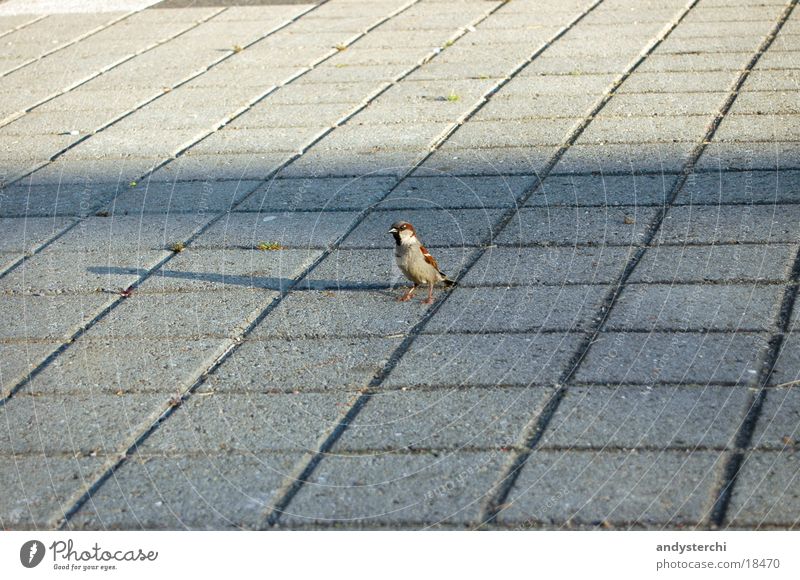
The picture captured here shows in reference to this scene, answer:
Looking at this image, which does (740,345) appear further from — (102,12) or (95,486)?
(102,12)

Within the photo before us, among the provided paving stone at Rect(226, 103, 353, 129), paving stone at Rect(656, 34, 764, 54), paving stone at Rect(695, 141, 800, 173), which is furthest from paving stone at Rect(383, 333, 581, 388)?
paving stone at Rect(656, 34, 764, 54)

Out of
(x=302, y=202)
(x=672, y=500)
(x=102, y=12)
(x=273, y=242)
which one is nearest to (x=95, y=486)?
(x=672, y=500)

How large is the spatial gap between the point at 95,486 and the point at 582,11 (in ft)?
26.8

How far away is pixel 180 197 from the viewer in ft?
21.1

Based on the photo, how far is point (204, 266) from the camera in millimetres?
5492

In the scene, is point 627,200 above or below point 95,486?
below

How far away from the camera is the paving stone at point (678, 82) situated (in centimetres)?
788

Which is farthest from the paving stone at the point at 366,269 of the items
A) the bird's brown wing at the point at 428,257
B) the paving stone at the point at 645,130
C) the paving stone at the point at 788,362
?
the paving stone at the point at 645,130

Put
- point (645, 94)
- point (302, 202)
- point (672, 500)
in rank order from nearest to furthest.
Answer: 1. point (672, 500)
2. point (302, 202)
3. point (645, 94)

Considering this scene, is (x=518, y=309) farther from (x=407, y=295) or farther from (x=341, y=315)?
(x=341, y=315)

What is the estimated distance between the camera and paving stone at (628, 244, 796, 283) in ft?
16.4

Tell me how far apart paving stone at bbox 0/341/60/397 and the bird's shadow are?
30.4 inches

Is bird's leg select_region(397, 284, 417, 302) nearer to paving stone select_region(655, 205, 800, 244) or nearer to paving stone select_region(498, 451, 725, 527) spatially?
paving stone select_region(655, 205, 800, 244)

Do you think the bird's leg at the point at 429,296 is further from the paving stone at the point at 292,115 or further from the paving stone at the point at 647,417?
the paving stone at the point at 292,115
